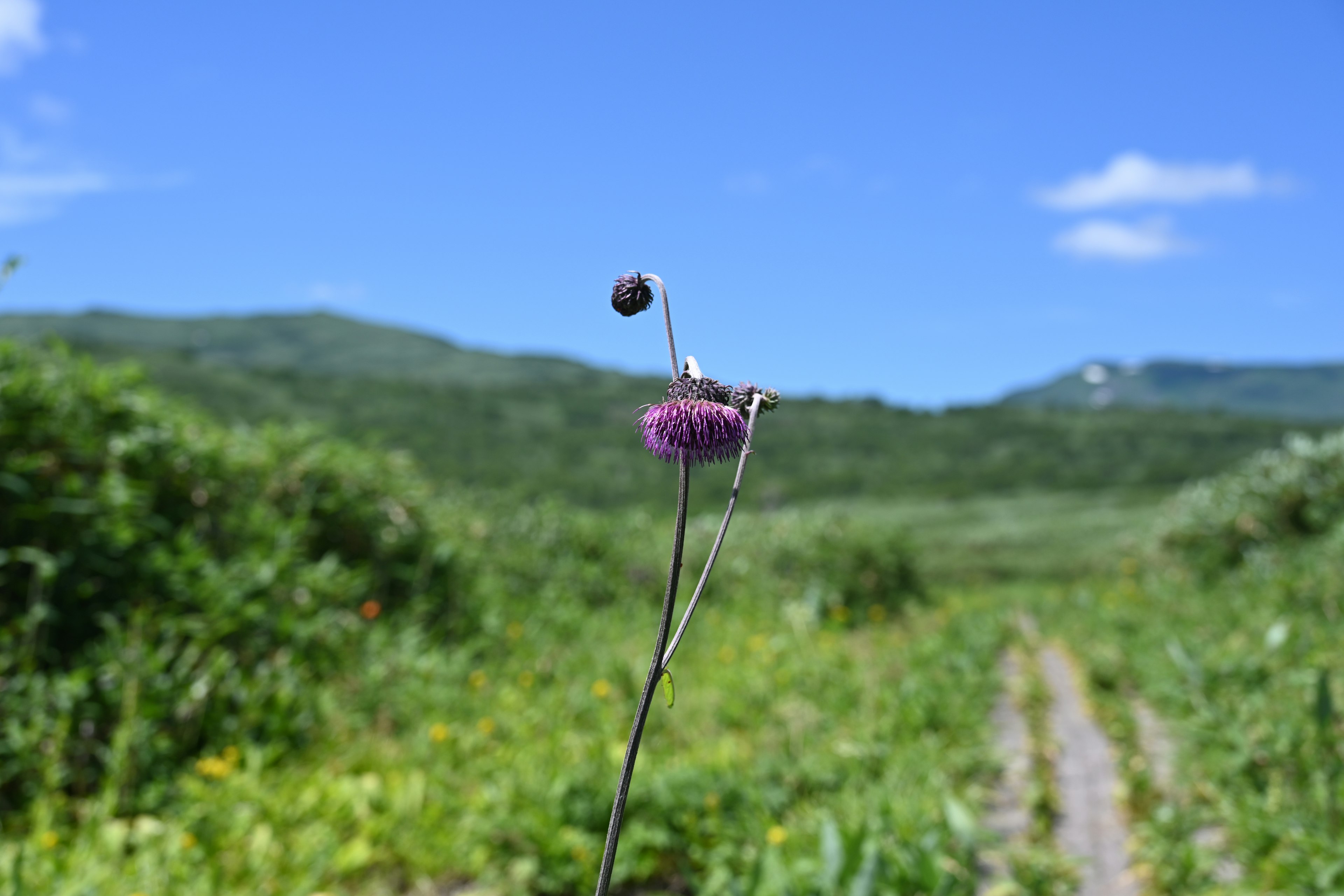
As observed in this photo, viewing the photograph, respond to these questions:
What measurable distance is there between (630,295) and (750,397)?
0.56 ft

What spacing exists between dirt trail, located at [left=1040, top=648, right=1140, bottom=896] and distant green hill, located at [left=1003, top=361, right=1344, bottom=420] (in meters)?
81.7

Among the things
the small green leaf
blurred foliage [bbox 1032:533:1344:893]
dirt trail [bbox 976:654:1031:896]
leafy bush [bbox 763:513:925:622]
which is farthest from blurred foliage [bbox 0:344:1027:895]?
leafy bush [bbox 763:513:925:622]

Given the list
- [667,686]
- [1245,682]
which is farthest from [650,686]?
[1245,682]

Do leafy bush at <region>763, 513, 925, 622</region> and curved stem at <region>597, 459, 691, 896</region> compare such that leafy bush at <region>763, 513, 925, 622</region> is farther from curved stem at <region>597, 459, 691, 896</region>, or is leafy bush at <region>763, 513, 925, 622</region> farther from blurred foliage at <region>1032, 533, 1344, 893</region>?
curved stem at <region>597, 459, 691, 896</region>

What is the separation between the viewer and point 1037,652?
8094 millimetres

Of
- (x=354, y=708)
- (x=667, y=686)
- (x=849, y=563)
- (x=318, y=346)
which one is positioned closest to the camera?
(x=667, y=686)

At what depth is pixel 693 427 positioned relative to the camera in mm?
1017

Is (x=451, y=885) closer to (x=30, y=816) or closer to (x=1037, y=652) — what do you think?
(x=30, y=816)

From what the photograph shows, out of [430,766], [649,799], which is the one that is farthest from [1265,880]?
[430,766]

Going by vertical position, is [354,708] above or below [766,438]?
below

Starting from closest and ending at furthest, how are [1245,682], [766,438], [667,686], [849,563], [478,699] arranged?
[667,686] → [1245,682] → [478,699] → [849,563] → [766,438]

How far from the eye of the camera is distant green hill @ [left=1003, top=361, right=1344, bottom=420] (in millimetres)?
87375

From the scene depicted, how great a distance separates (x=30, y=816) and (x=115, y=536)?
50.5 inches

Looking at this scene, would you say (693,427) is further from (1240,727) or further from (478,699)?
(478,699)
